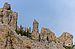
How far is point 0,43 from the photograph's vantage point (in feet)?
178

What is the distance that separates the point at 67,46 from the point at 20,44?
1181 inches

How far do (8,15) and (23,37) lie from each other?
47.1 feet

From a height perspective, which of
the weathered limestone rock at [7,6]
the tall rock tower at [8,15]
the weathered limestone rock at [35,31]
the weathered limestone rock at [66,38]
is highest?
the weathered limestone rock at [7,6]

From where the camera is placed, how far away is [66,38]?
3548 inches

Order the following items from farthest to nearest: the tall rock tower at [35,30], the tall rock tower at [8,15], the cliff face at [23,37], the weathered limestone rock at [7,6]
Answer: the weathered limestone rock at [7,6], the tall rock tower at [35,30], the tall rock tower at [8,15], the cliff face at [23,37]

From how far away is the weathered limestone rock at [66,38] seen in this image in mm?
88750

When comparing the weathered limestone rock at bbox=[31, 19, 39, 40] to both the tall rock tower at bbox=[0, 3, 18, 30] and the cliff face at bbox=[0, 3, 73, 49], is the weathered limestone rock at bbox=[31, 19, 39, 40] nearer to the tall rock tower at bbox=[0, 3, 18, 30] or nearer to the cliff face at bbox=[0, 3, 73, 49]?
the cliff face at bbox=[0, 3, 73, 49]

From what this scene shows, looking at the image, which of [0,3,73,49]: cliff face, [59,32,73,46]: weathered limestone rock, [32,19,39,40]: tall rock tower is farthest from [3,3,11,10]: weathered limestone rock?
[59,32,73,46]: weathered limestone rock

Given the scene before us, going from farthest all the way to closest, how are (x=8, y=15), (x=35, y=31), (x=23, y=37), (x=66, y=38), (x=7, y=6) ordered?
1. (x=66, y=38)
2. (x=35, y=31)
3. (x=7, y=6)
4. (x=8, y=15)
5. (x=23, y=37)

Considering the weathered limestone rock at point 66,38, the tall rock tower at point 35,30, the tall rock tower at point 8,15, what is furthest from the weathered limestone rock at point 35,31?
the weathered limestone rock at point 66,38

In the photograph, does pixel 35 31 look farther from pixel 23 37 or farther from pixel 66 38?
pixel 23 37

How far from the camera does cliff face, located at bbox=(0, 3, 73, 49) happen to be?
2188 inches

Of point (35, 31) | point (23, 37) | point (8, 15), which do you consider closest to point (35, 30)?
point (35, 31)

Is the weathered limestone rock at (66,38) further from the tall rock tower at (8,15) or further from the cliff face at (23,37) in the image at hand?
the tall rock tower at (8,15)
